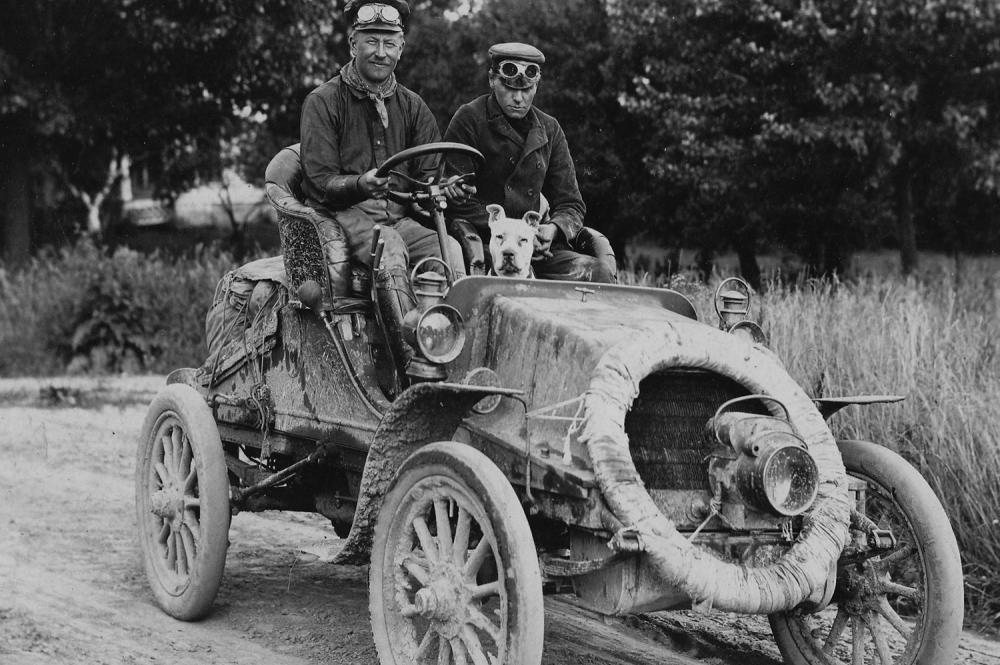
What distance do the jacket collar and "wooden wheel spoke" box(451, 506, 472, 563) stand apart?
2.52 metres

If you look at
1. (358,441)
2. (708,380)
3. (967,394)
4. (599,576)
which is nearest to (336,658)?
(358,441)

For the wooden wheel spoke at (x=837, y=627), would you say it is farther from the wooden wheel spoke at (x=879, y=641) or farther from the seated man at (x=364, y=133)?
the seated man at (x=364, y=133)

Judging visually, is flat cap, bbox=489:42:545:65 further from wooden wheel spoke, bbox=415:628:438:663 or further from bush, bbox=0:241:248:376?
bush, bbox=0:241:248:376

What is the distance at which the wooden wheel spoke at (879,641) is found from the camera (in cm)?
445

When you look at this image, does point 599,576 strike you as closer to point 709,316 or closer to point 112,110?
point 709,316

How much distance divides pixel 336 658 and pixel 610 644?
1235mm

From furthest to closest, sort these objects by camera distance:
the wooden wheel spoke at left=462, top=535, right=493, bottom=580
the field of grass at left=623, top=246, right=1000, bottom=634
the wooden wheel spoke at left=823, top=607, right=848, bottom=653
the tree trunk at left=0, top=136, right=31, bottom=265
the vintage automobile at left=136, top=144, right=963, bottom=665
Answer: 1. the tree trunk at left=0, top=136, right=31, bottom=265
2. the field of grass at left=623, top=246, right=1000, bottom=634
3. the wooden wheel spoke at left=823, top=607, right=848, bottom=653
4. the wooden wheel spoke at left=462, top=535, right=493, bottom=580
5. the vintage automobile at left=136, top=144, right=963, bottom=665

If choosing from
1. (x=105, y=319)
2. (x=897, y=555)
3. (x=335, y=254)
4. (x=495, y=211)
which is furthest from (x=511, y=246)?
(x=105, y=319)

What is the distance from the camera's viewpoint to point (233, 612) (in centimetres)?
600

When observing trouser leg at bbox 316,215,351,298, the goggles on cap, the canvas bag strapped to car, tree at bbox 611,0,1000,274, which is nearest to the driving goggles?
the goggles on cap

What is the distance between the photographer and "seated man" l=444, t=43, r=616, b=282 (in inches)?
237

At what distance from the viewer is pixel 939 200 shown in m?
22.9

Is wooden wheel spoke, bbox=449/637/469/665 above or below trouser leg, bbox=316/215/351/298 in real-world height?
below

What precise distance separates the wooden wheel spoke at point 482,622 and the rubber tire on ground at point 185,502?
76.0 inches
